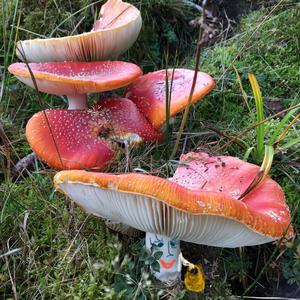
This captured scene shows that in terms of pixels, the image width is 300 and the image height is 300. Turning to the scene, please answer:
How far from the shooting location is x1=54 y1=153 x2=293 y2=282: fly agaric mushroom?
1520 mm

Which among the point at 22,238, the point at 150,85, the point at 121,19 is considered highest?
the point at 121,19

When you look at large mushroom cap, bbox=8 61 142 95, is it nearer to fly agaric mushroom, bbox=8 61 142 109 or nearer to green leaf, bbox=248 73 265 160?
fly agaric mushroom, bbox=8 61 142 109

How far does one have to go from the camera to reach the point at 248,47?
3367 millimetres

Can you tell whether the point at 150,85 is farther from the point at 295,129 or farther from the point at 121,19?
the point at 295,129

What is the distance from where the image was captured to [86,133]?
258 cm

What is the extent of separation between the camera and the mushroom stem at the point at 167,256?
2.08 metres

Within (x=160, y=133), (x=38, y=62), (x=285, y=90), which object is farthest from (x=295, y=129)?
(x=38, y=62)

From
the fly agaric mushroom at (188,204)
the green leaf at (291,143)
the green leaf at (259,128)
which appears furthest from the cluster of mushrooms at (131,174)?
the green leaf at (291,143)

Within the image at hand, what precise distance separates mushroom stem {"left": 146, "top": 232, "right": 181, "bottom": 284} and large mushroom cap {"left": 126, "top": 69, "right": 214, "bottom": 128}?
0.79 meters

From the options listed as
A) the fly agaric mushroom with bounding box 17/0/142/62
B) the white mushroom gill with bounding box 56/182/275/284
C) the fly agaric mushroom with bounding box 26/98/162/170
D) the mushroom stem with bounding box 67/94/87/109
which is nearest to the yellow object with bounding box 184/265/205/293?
the white mushroom gill with bounding box 56/182/275/284

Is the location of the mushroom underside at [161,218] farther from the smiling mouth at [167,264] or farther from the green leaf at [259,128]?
the green leaf at [259,128]

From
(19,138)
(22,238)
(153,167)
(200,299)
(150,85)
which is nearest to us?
(200,299)

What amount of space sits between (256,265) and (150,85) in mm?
1260

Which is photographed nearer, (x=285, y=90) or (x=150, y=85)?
(x=150, y=85)
